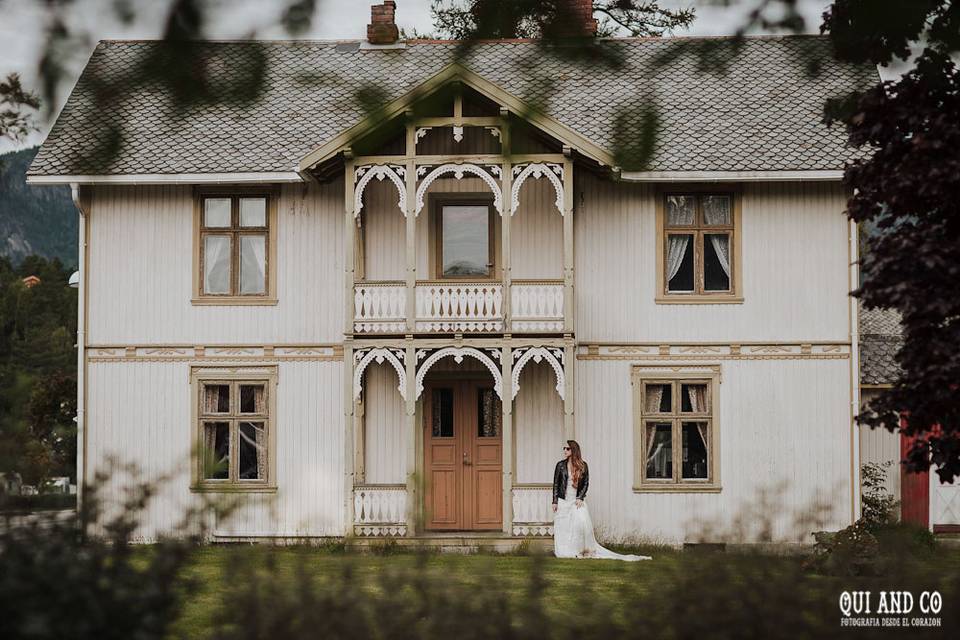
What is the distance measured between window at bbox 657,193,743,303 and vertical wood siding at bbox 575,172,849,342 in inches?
5.8

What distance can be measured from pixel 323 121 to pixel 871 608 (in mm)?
17256

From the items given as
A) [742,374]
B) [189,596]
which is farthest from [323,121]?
[189,596]

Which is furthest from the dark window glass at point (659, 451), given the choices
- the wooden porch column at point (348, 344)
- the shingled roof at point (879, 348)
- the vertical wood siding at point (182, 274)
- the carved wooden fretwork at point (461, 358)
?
the vertical wood siding at point (182, 274)

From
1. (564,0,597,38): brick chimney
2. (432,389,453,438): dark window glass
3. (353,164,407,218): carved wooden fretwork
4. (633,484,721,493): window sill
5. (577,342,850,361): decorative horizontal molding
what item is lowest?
(633,484,721,493): window sill

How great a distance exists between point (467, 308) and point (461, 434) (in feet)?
8.20

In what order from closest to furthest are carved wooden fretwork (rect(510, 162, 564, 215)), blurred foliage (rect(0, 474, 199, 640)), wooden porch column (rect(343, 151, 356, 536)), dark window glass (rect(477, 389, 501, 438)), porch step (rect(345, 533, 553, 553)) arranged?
blurred foliage (rect(0, 474, 199, 640)) < porch step (rect(345, 533, 553, 553)) < carved wooden fretwork (rect(510, 162, 564, 215)) < wooden porch column (rect(343, 151, 356, 536)) < dark window glass (rect(477, 389, 501, 438))

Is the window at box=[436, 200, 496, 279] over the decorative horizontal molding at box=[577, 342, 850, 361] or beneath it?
over

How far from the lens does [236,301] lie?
2053cm

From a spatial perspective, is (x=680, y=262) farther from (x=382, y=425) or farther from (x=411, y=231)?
(x=382, y=425)

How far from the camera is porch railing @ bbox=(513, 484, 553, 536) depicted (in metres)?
19.2

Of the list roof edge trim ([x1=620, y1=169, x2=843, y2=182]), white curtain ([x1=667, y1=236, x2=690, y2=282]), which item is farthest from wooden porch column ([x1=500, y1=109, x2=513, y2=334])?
white curtain ([x1=667, y1=236, x2=690, y2=282])

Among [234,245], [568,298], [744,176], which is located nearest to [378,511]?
[568,298]

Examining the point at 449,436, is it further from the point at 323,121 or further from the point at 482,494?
Answer: the point at 323,121

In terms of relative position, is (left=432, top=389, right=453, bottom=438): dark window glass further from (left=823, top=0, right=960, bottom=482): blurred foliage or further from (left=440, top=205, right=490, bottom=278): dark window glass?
(left=823, top=0, right=960, bottom=482): blurred foliage
